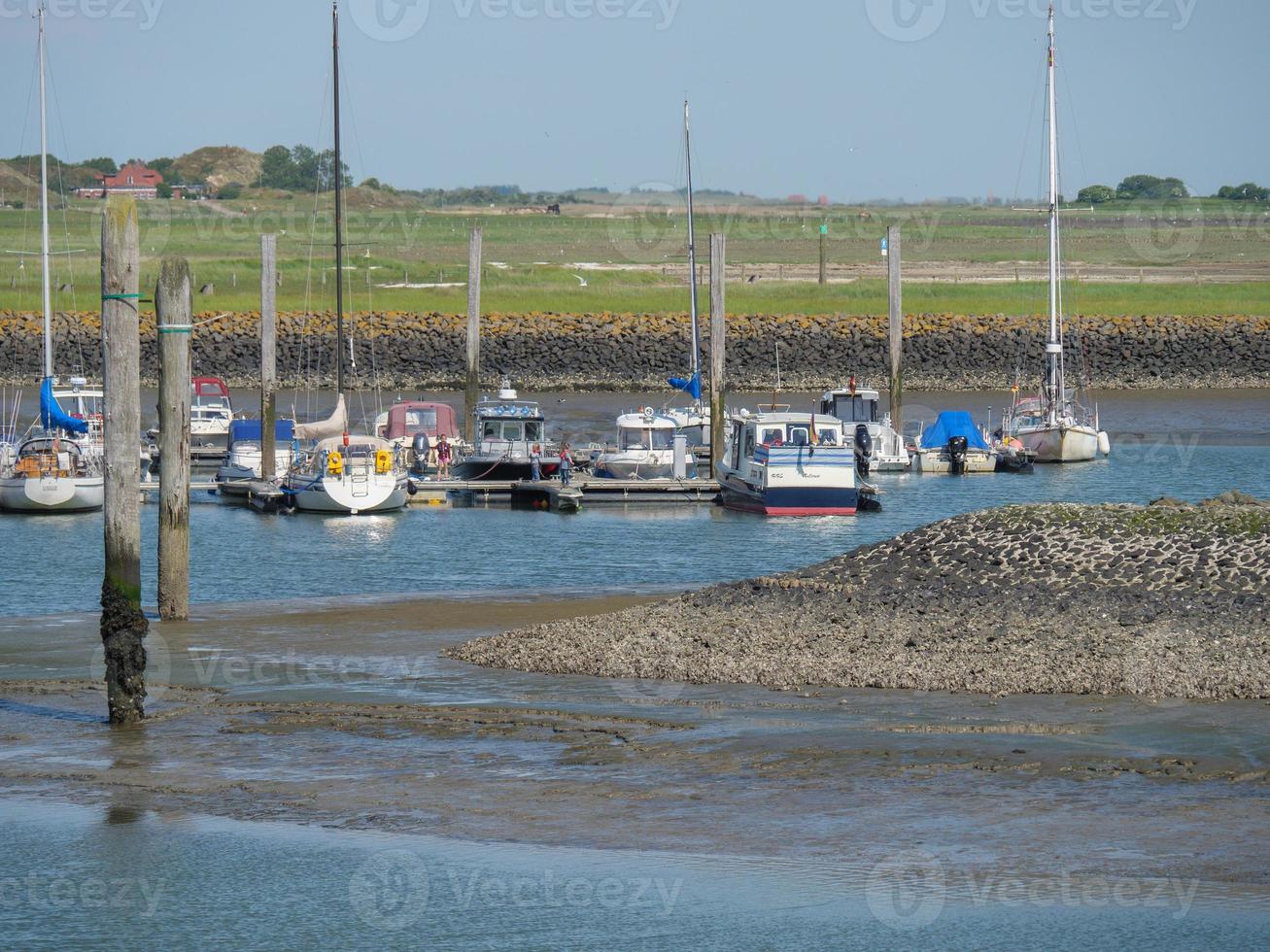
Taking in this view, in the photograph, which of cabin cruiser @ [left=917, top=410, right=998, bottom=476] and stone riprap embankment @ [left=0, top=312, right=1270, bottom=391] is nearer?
cabin cruiser @ [left=917, top=410, right=998, bottom=476]

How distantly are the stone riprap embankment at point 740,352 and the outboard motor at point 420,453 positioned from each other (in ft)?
89.5

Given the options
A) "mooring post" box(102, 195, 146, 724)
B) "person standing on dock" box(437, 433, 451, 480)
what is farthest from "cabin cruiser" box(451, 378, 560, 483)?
"mooring post" box(102, 195, 146, 724)

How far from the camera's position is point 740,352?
7850 cm

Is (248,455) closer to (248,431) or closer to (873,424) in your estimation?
(248,431)

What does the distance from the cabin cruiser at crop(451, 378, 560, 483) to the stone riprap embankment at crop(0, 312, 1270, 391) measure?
29.0m

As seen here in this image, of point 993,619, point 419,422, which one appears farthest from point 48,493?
point 993,619

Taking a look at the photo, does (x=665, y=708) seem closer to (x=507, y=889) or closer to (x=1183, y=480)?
(x=507, y=889)

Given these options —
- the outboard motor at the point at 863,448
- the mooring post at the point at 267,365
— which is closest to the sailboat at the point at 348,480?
the mooring post at the point at 267,365

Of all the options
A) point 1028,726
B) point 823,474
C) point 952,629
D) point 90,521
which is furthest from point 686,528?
point 1028,726

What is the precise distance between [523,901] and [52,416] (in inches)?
1446

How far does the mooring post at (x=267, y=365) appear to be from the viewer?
44250 millimetres

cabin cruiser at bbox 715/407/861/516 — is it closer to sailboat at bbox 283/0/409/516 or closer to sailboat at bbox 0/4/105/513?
sailboat at bbox 283/0/409/516

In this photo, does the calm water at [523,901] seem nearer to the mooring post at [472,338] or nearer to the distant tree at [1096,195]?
the mooring post at [472,338]

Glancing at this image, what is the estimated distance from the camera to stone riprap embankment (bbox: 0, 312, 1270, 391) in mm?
76875
